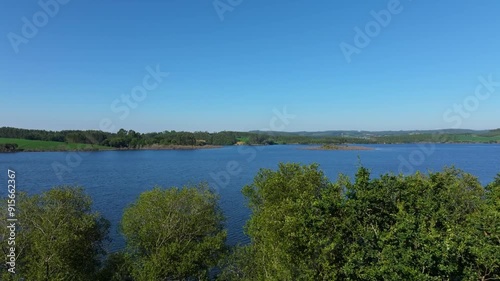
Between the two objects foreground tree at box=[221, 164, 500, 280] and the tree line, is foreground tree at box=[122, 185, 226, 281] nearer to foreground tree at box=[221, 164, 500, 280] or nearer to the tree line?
the tree line

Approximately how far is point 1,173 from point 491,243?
103 meters

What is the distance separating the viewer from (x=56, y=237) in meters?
19.8

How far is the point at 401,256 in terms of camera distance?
1459cm

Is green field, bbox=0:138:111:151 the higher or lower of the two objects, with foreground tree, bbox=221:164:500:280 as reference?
higher

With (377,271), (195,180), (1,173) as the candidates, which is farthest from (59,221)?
(1,173)

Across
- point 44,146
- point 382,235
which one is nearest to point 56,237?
point 382,235

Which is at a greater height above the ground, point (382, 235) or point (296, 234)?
point (382, 235)

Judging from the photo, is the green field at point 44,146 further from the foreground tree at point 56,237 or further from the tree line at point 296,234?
the tree line at point 296,234

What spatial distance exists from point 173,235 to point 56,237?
23.5ft

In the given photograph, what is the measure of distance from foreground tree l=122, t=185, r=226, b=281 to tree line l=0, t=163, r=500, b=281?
73 millimetres

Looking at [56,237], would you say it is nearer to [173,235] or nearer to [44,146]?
[173,235]

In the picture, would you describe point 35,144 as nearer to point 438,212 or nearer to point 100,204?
point 100,204

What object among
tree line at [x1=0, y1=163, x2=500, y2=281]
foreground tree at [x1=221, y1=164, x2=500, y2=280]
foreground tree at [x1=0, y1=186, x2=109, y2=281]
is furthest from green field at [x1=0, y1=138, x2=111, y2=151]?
foreground tree at [x1=221, y1=164, x2=500, y2=280]

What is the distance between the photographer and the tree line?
48.6 ft
